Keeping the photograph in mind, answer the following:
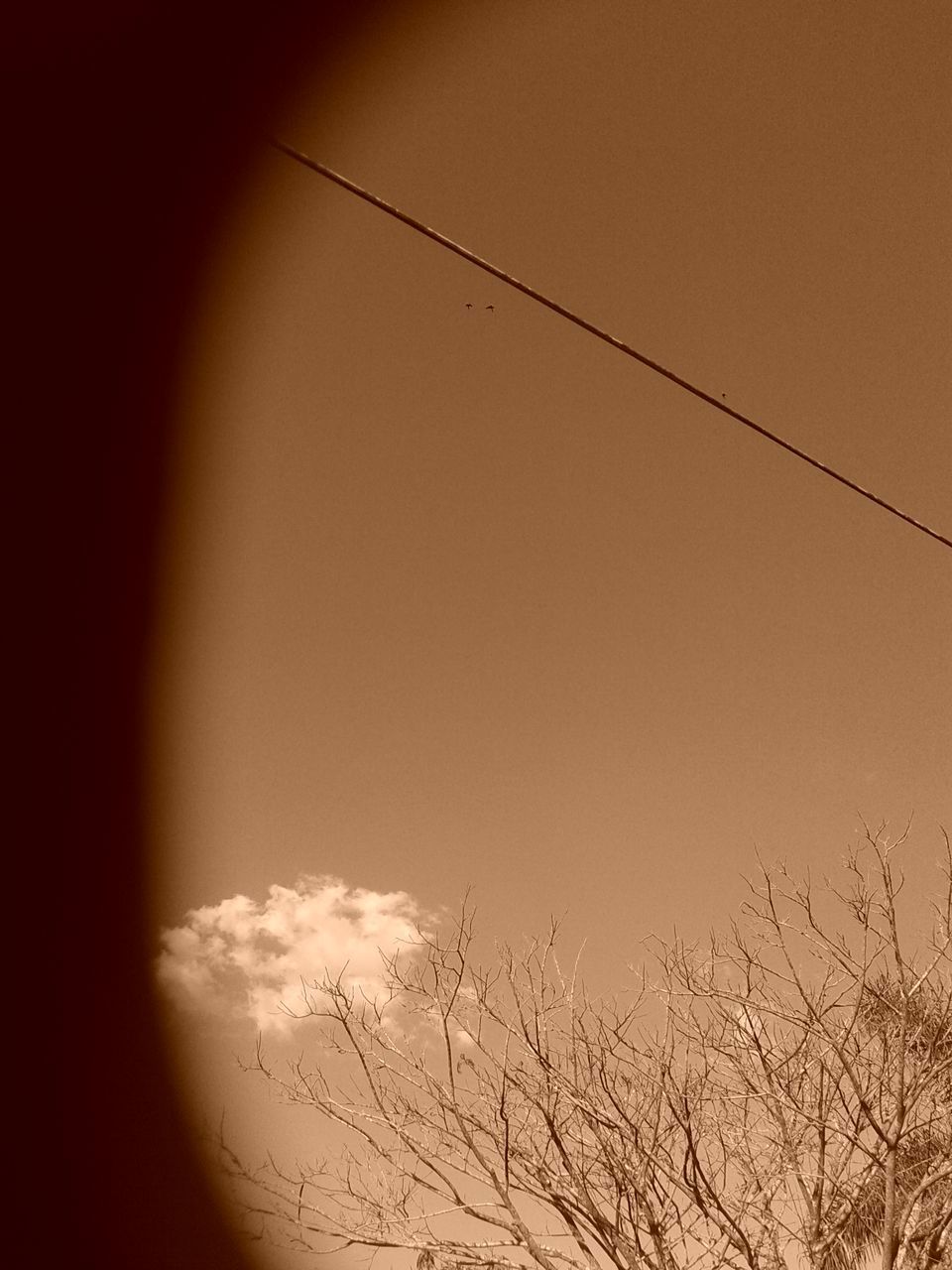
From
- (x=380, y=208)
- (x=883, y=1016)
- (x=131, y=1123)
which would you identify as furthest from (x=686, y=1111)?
(x=380, y=208)

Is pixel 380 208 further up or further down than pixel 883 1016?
further up

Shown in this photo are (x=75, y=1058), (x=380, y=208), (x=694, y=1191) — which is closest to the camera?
(x=380, y=208)

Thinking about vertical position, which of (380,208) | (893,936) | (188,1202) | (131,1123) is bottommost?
(188,1202)

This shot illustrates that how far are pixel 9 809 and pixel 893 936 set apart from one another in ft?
23.6

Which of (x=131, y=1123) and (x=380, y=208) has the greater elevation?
(x=380, y=208)

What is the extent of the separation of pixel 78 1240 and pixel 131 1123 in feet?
4.18

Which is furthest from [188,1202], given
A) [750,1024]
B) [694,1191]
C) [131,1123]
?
[750,1024]

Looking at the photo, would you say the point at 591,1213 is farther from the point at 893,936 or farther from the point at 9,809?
the point at 9,809

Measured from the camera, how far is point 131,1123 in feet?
25.0

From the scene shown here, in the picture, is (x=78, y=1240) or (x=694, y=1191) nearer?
(x=78, y=1240)

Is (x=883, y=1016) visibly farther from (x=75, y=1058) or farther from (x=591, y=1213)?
(x=75, y=1058)

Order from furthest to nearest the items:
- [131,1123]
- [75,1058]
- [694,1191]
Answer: [131,1123] → [694,1191] → [75,1058]

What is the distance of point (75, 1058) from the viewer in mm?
6078

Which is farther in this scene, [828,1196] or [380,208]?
[828,1196]
